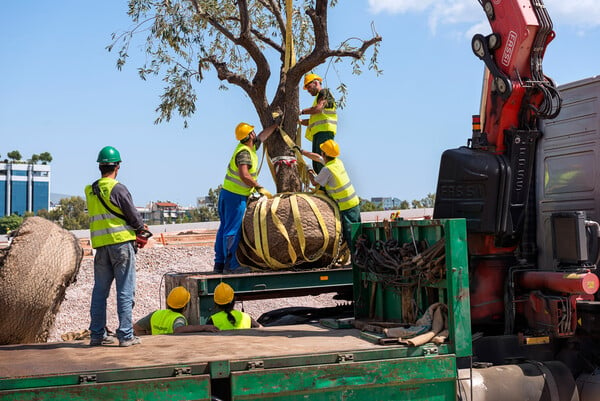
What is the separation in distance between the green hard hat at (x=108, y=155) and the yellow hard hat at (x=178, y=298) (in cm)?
196

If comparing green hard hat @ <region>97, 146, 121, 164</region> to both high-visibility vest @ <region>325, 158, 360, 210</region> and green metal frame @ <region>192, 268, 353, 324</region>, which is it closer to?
green metal frame @ <region>192, 268, 353, 324</region>

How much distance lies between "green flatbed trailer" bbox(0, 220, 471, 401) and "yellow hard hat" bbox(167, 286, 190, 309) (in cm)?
151

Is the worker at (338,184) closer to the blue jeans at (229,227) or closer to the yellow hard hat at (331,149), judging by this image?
the yellow hard hat at (331,149)

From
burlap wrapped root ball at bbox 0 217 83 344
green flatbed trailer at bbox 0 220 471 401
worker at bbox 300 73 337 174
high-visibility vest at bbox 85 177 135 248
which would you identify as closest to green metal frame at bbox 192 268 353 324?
burlap wrapped root ball at bbox 0 217 83 344

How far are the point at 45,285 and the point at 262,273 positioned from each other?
232 centimetres

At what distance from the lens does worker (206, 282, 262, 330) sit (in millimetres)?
7277

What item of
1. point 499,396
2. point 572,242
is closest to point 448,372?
point 499,396

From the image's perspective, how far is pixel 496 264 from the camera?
696 cm

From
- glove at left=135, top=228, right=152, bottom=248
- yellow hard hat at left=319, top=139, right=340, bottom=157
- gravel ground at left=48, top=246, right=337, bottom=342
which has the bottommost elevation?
gravel ground at left=48, top=246, right=337, bottom=342

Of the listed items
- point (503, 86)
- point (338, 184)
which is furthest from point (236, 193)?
point (503, 86)

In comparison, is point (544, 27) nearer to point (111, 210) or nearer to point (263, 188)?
point (263, 188)

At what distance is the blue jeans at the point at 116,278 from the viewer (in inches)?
240

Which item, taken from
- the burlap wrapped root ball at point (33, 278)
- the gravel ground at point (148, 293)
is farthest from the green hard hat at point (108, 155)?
the gravel ground at point (148, 293)

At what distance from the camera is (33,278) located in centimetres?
744
